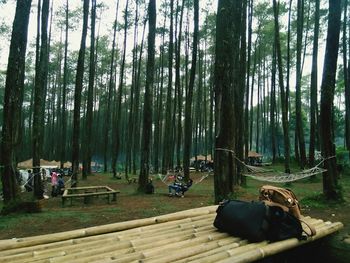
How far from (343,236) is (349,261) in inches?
22.6

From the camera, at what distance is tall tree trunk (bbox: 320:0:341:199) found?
7637 millimetres

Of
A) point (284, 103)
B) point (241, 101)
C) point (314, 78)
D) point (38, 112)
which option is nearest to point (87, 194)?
point (38, 112)

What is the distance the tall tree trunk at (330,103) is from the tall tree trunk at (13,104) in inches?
288

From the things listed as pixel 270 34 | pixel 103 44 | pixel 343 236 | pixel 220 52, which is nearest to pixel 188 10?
pixel 270 34

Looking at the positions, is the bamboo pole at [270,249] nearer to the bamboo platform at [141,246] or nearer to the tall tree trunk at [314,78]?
the bamboo platform at [141,246]

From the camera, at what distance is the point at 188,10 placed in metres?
21.2

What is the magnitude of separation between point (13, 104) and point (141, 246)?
670 centimetres

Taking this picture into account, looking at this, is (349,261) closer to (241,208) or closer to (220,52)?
(241,208)

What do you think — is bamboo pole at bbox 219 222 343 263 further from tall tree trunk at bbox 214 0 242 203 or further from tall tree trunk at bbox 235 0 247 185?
tall tree trunk at bbox 235 0 247 185

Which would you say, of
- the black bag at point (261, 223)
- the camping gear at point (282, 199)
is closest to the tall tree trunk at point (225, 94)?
the camping gear at point (282, 199)

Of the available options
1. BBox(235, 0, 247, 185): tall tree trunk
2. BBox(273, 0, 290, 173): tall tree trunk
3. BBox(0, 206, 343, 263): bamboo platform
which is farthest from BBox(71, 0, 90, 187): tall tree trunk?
BBox(0, 206, 343, 263): bamboo platform

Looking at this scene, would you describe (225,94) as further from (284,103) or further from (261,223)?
(284,103)

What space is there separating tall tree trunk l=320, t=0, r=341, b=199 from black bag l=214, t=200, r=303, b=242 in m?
4.87

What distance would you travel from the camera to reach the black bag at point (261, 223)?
3.17m
